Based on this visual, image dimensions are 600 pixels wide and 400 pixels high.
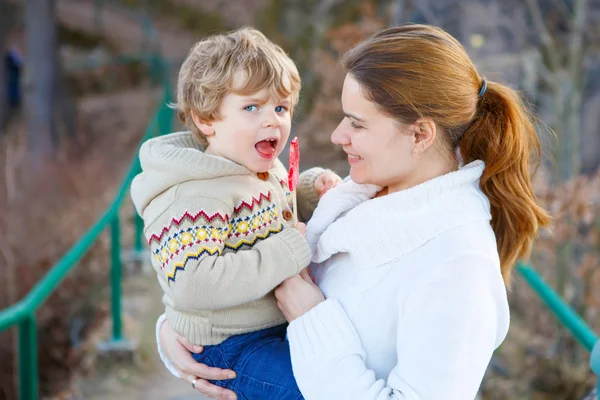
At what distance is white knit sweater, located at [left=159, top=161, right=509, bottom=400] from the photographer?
1.65 m

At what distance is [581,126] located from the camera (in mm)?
6766

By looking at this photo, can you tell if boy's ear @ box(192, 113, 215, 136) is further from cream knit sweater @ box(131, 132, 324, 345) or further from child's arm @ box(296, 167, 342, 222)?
child's arm @ box(296, 167, 342, 222)

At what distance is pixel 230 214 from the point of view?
2.06 metres

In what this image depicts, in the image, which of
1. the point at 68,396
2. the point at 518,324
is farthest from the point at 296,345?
the point at 518,324

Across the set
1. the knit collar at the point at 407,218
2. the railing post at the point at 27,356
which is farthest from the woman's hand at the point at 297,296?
the railing post at the point at 27,356

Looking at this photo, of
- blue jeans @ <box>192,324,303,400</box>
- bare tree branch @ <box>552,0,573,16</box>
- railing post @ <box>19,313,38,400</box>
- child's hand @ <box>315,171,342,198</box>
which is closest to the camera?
blue jeans @ <box>192,324,303,400</box>

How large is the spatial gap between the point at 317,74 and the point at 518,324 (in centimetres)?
519

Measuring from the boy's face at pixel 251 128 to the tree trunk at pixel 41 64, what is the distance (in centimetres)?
1021

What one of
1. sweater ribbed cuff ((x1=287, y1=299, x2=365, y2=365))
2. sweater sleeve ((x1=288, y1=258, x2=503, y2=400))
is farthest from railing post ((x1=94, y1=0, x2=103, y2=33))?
sweater sleeve ((x1=288, y1=258, x2=503, y2=400))

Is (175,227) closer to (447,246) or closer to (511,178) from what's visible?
(447,246)

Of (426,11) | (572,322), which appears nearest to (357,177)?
(572,322)

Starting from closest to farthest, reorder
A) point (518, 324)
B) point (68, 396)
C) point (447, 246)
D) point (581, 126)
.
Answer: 1. point (447, 246)
2. point (68, 396)
3. point (518, 324)
4. point (581, 126)

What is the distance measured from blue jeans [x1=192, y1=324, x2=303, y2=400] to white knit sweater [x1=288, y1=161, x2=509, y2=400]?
0.10 metres

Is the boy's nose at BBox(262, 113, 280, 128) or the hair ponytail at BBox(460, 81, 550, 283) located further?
the boy's nose at BBox(262, 113, 280, 128)
